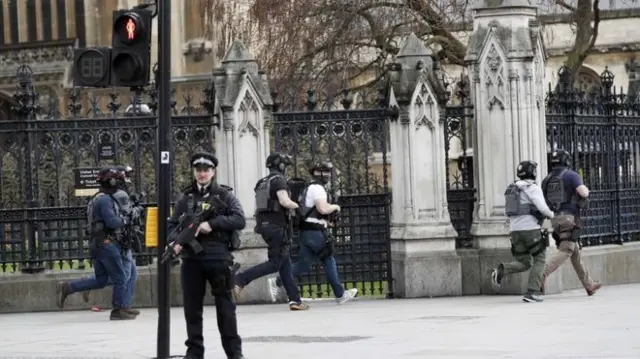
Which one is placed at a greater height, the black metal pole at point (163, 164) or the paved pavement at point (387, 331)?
the black metal pole at point (163, 164)

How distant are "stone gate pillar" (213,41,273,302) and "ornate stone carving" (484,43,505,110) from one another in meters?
2.68

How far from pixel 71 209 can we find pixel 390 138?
13.0ft

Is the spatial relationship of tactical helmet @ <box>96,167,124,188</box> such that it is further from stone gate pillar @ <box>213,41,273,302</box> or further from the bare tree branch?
the bare tree branch

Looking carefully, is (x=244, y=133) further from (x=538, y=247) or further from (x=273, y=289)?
(x=538, y=247)

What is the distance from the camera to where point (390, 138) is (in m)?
23.1

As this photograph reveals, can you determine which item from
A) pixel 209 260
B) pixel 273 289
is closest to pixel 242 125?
pixel 273 289

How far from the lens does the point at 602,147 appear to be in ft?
83.5

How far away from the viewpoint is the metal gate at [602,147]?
2427 cm

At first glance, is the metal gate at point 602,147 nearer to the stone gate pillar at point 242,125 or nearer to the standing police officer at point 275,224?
the stone gate pillar at point 242,125

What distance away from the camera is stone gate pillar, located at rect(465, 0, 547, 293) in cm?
2283

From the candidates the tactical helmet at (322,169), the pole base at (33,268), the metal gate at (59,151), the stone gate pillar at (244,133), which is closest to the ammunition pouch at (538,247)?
the tactical helmet at (322,169)

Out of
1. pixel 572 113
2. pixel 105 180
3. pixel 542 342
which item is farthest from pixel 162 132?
pixel 572 113

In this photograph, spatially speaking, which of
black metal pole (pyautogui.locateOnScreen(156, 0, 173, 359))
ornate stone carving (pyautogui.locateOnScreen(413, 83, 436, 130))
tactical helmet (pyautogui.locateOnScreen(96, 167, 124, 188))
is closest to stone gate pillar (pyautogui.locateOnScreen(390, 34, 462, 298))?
ornate stone carving (pyautogui.locateOnScreen(413, 83, 436, 130))

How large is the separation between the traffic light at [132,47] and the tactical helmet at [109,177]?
194 inches
